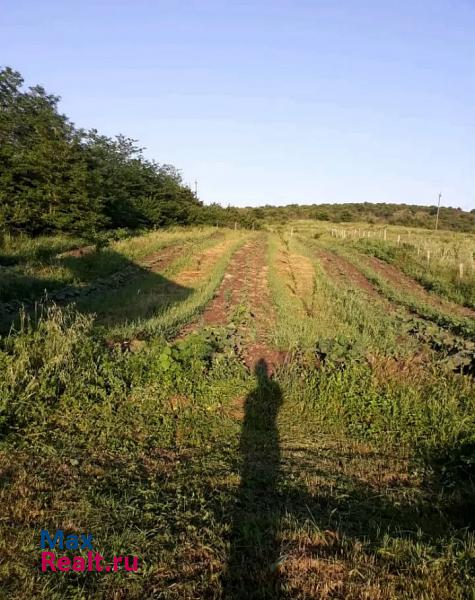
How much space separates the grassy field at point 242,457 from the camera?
2.42 meters

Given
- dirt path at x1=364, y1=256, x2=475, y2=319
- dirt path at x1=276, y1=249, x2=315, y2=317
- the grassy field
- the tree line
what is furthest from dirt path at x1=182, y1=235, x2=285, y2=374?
the tree line

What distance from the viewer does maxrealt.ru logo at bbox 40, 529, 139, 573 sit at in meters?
2.42

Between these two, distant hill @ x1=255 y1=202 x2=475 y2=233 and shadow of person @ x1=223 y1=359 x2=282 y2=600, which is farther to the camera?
distant hill @ x1=255 y1=202 x2=475 y2=233

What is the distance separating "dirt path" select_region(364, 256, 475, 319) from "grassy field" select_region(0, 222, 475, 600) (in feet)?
15.7

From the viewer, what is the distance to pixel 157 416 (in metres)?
4.72

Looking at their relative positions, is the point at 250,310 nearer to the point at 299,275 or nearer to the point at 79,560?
the point at 299,275

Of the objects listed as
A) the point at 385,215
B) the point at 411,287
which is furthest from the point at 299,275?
the point at 385,215

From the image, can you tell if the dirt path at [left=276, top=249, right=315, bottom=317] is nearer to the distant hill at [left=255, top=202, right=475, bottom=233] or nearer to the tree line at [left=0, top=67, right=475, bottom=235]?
the tree line at [left=0, top=67, right=475, bottom=235]

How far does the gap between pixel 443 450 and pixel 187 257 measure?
660 inches

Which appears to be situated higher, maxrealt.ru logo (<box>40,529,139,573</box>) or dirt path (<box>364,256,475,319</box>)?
dirt path (<box>364,256,475,319</box>)

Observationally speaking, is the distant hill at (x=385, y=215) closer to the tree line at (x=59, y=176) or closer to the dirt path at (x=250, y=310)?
the tree line at (x=59, y=176)

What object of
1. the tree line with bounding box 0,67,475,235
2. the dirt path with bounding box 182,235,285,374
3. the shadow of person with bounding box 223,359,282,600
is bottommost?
the shadow of person with bounding box 223,359,282,600

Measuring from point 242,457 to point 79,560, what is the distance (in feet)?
6.20

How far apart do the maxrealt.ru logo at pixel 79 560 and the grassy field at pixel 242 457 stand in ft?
0.14
